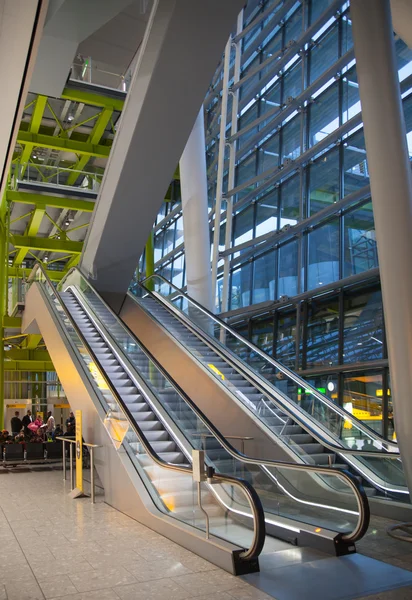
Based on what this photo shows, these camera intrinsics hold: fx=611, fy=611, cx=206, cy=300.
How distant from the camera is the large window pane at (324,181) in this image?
1569 centimetres

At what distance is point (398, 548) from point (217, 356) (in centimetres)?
756

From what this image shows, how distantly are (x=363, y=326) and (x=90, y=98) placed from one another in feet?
39.2

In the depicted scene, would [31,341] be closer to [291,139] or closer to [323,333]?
[291,139]

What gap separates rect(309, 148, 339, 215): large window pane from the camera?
1569cm

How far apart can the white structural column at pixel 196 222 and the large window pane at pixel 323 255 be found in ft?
10.1

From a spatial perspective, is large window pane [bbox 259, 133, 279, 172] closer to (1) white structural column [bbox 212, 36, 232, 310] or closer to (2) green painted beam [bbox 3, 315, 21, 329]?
(1) white structural column [bbox 212, 36, 232, 310]

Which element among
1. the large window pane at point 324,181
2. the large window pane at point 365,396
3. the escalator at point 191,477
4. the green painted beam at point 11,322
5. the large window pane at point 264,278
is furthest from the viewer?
the green painted beam at point 11,322

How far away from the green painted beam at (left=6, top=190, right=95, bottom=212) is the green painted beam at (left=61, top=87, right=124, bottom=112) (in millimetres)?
4107

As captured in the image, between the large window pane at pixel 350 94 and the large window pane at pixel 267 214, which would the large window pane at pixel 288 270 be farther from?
the large window pane at pixel 350 94

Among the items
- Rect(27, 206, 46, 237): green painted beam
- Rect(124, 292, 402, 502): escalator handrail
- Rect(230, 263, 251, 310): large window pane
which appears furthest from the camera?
Rect(27, 206, 46, 237): green painted beam

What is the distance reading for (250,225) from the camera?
19953 mm

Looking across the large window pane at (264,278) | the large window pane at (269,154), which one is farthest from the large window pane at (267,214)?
the large window pane at (269,154)

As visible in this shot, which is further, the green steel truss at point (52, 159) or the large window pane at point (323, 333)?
the green steel truss at point (52, 159)

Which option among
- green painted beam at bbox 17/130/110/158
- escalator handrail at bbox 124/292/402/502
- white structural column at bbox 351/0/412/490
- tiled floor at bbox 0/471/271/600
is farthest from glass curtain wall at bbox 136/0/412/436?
tiled floor at bbox 0/471/271/600
